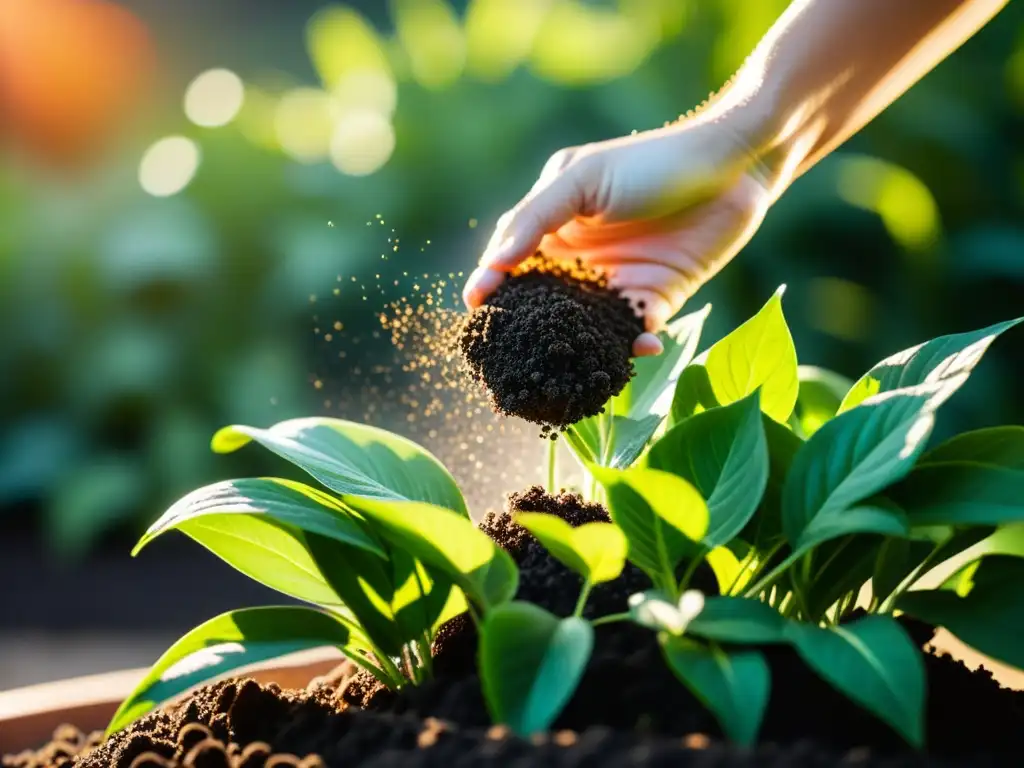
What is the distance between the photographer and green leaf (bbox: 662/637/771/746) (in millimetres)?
529

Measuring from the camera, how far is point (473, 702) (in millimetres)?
648

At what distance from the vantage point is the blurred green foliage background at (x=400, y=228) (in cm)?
270

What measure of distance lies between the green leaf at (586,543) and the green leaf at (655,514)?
0.03 meters

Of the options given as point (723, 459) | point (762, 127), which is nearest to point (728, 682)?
point (723, 459)

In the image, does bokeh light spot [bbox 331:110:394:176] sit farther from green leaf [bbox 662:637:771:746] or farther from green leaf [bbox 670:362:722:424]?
green leaf [bbox 662:637:771:746]

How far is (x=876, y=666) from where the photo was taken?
0.54 metres

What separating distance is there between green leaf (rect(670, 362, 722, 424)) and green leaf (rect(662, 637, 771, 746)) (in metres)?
0.29

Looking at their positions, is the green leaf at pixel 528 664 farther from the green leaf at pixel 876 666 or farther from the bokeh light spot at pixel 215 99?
the bokeh light spot at pixel 215 99

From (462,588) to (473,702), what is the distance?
0.07m

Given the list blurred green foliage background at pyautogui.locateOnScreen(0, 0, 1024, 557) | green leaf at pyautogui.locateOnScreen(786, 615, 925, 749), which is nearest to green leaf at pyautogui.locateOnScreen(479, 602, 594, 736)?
green leaf at pyautogui.locateOnScreen(786, 615, 925, 749)

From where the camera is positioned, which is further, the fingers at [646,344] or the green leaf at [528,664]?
the fingers at [646,344]

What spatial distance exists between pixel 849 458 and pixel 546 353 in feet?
0.83

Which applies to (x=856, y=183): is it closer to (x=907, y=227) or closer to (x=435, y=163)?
(x=907, y=227)

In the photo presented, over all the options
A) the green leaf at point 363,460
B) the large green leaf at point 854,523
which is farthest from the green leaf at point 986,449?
the green leaf at point 363,460
